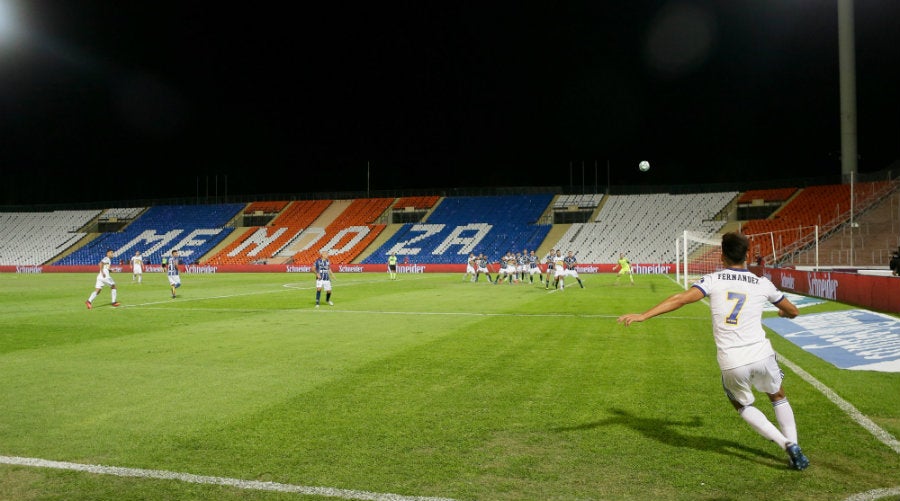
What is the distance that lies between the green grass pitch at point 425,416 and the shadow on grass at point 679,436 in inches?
1.1

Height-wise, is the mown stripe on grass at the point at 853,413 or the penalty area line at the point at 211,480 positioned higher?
the mown stripe on grass at the point at 853,413

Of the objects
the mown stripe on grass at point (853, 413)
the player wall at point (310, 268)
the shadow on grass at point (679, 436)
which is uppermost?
the player wall at point (310, 268)

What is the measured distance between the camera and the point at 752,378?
5.07 meters

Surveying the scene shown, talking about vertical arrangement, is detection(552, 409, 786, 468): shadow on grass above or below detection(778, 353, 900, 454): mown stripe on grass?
below

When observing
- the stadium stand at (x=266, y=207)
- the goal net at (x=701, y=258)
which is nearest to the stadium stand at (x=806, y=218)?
the goal net at (x=701, y=258)

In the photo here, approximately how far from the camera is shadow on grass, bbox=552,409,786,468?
5227mm

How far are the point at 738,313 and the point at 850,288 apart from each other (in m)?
17.0

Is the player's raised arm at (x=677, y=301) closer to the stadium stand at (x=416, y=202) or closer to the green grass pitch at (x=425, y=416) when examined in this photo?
the green grass pitch at (x=425, y=416)

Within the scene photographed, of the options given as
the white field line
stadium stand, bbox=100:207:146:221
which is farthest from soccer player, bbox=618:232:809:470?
stadium stand, bbox=100:207:146:221

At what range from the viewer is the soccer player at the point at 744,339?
197 inches

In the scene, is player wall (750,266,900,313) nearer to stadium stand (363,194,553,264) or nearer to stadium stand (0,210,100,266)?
stadium stand (363,194,553,264)

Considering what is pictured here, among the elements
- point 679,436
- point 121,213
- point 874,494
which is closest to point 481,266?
point 679,436

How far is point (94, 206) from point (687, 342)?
8586 centimetres

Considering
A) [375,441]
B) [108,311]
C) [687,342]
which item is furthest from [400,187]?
[375,441]
